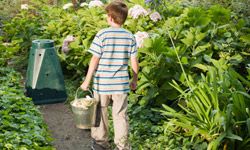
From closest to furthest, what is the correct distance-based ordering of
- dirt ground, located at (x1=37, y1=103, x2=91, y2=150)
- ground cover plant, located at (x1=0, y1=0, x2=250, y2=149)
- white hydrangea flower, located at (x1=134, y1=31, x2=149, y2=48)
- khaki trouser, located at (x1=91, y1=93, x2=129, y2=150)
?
ground cover plant, located at (x1=0, y1=0, x2=250, y2=149), khaki trouser, located at (x1=91, y1=93, x2=129, y2=150), dirt ground, located at (x1=37, y1=103, x2=91, y2=150), white hydrangea flower, located at (x1=134, y1=31, x2=149, y2=48)

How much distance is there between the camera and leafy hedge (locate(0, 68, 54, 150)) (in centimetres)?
357

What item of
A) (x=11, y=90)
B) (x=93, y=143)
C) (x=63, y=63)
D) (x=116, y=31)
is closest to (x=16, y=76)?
(x=11, y=90)

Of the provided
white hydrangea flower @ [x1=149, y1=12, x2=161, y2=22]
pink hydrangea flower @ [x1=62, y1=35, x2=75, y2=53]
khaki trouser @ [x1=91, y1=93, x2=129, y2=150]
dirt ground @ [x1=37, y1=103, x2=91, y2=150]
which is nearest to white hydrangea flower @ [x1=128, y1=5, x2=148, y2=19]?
white hydrangea flower @ [x1=149, y1=12, x2=161, y2=22]

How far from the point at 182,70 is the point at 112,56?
107 cm

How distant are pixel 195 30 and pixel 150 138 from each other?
1480 mm

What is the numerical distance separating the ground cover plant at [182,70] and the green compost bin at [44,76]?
461 millimetres

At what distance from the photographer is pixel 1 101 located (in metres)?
4.51

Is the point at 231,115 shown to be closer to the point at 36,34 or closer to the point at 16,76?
the point at 16,76

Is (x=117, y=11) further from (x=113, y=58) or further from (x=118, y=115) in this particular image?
(x=118, y=115)

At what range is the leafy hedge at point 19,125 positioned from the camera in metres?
3.57

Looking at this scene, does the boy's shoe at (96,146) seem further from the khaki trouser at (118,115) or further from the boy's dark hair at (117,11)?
the boy's dark hair at (117,11)

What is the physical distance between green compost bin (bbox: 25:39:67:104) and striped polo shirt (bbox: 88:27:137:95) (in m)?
2.04

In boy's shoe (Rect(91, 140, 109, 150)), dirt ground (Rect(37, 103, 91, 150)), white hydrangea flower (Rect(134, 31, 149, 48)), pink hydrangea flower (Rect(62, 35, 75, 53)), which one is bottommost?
dirt ground (Rect(37, 103, 91, 150))

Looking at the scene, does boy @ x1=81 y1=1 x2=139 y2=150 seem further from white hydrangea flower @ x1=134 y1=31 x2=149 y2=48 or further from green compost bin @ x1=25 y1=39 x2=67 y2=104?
green compost bin @ x1=25 y1=39 x2=67 y2=104
